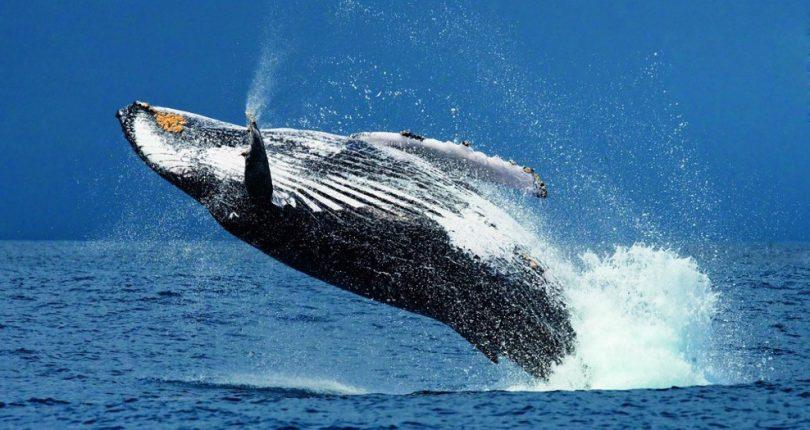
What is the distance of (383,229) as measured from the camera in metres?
9.94

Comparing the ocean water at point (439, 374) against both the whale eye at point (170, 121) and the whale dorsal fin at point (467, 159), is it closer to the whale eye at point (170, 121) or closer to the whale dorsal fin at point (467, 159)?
the whale dorsal fin at point (467, 159)

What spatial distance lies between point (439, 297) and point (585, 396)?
218cm

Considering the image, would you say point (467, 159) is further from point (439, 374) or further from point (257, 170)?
point (439, 374)

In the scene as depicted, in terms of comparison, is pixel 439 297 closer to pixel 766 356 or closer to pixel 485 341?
pixel 485 341

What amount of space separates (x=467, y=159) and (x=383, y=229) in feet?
5.24

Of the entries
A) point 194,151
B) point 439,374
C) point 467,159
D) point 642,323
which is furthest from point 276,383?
point 642,323

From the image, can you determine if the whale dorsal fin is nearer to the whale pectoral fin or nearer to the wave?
the whale pectoral fin

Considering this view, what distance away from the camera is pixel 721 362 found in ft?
53.4

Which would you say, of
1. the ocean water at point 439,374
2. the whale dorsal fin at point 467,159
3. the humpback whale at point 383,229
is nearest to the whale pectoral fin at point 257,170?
the humpback whale at point 383,229

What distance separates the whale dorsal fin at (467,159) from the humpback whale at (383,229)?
0.36 meters

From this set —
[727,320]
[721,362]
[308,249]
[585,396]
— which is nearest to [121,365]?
[308,249]

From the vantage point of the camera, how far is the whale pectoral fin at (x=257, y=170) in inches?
353

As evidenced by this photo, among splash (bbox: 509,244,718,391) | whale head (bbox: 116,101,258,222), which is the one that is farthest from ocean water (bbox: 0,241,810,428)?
whale head (bbox: 116,101,258,222)

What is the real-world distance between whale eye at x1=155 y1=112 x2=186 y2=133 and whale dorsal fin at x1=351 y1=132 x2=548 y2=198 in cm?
188
